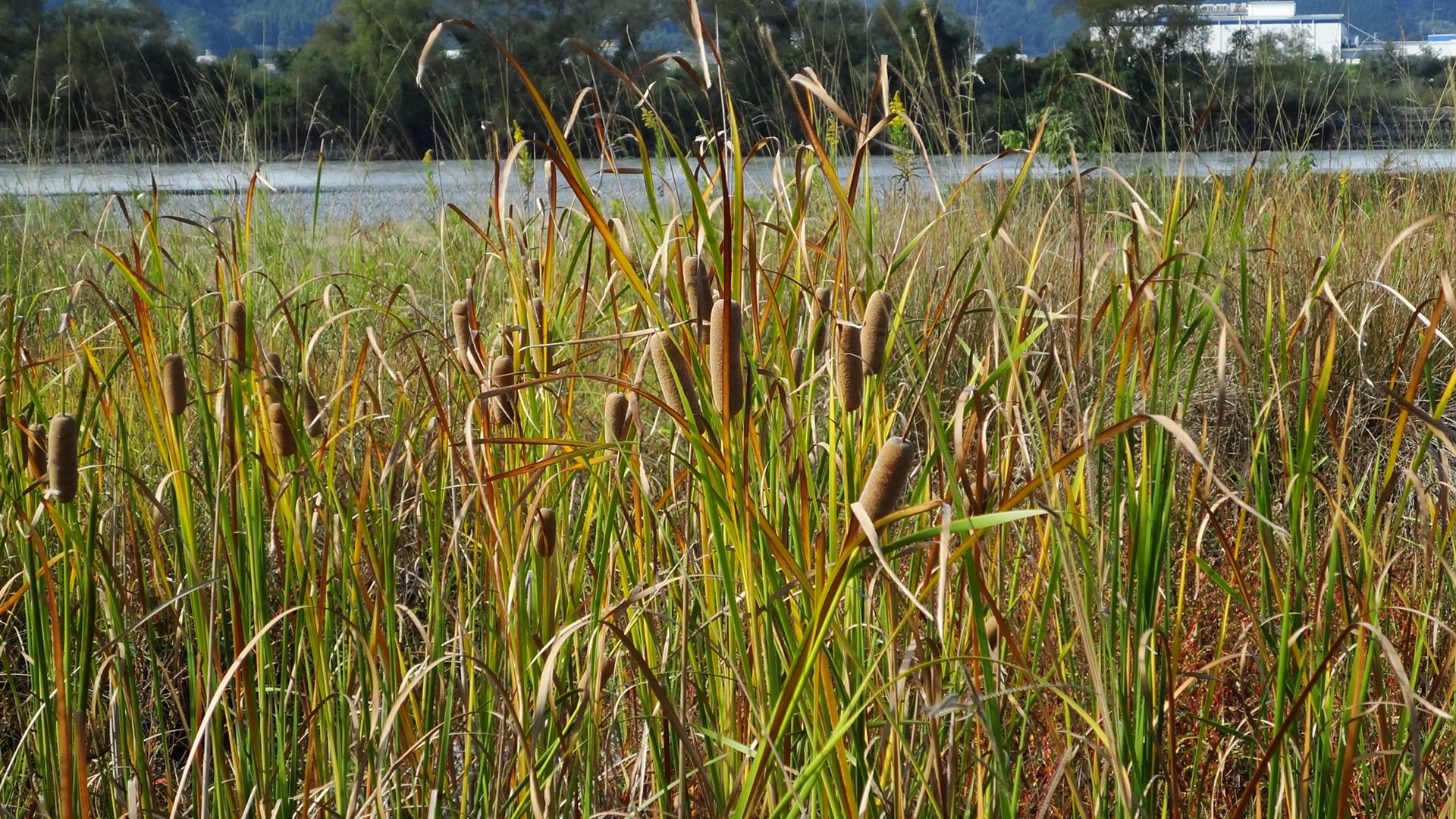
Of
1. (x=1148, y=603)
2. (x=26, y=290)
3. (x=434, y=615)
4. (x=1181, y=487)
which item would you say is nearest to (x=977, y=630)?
(x=1148, y=603)

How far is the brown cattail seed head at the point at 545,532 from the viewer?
81 cm

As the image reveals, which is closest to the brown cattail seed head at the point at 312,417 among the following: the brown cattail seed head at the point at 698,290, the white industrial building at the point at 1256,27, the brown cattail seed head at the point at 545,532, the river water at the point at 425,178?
the brown cattail seed head at the point at 545,532

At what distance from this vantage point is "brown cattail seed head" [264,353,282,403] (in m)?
0.82

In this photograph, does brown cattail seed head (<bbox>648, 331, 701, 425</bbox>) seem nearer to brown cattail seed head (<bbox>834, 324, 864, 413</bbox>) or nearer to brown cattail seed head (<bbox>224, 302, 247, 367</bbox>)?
brown cattail seed head (<bbox>834, 324, 864, 413</bbox>)

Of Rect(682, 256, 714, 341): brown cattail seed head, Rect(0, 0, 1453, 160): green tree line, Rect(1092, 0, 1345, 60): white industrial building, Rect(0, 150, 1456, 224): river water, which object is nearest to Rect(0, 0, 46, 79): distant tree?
Rect(0, 0, 1453, 160): green tree line

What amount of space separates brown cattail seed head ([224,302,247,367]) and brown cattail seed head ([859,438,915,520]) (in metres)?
0.55

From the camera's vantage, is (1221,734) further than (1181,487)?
No

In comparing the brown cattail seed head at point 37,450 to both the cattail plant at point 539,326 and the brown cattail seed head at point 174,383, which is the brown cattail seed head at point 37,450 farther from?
the cattail plant at point 539,326

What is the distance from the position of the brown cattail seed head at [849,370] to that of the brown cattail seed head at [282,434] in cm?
41

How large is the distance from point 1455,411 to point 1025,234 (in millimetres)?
1171

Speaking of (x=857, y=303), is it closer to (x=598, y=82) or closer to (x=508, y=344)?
(x=508, y=344)

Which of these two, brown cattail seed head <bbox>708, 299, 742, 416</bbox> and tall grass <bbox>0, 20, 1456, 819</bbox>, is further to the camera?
tall grass <bbox>0, 20, 1456, 819</bbox>

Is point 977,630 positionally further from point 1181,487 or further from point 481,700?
point 1181,487

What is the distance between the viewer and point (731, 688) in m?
0.83
